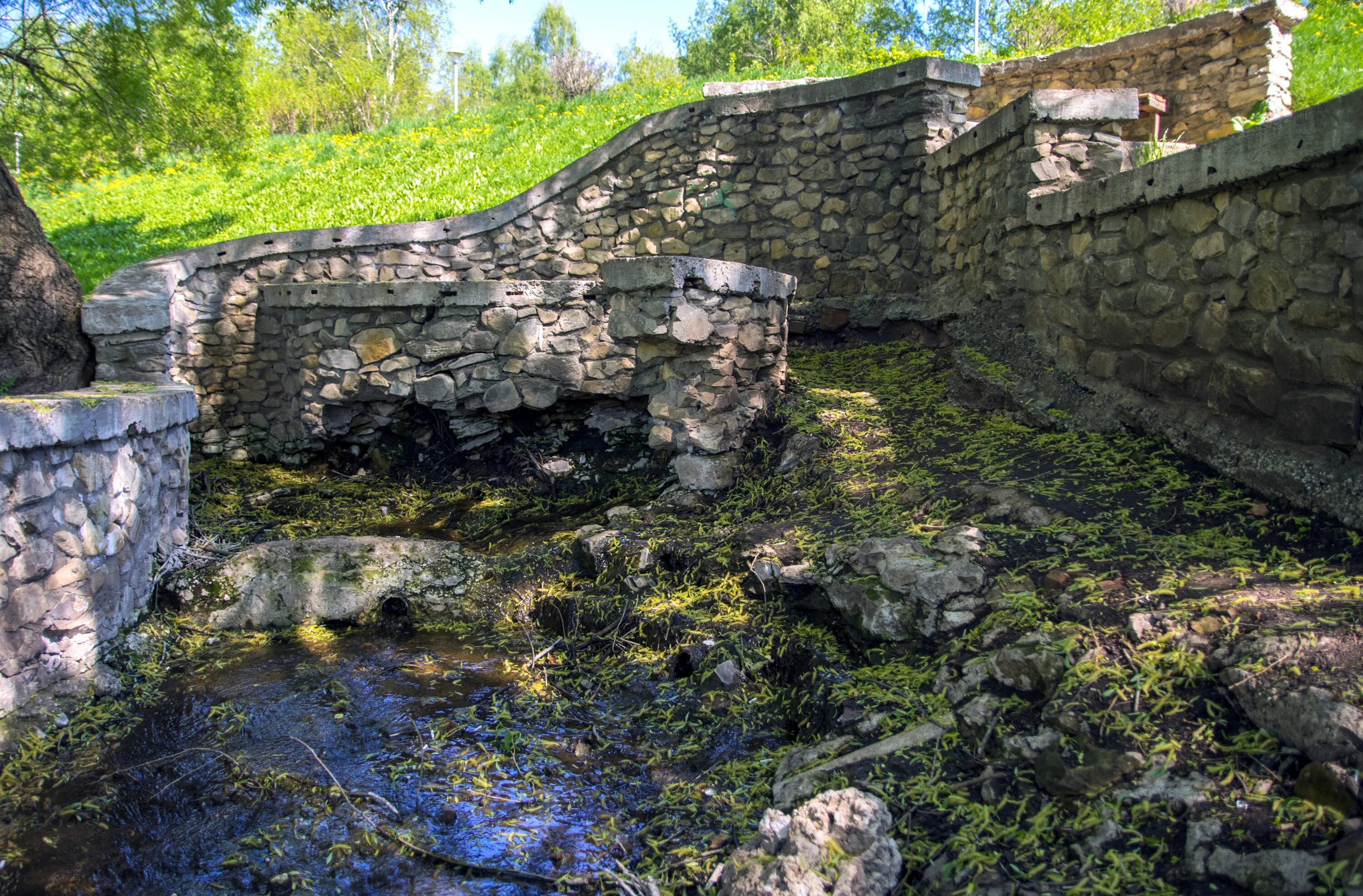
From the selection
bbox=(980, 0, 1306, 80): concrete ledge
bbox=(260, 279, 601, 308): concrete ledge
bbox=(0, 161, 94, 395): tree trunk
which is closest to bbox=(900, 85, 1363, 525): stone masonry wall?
bbox=(260, 279, 601, 308): concrete ledge

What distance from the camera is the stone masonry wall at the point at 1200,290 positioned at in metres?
3.10

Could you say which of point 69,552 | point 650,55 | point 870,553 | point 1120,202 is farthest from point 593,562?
point 650,55

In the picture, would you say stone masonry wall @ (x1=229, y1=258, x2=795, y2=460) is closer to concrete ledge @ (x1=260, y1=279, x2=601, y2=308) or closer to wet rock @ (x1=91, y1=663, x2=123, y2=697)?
concrete ledge @ (x1=260, y1=279, x2=601, y2=308)

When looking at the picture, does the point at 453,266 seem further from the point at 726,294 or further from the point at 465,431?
the point at 726,294

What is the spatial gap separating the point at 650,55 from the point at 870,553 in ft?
A: 148

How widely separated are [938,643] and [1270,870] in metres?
1.37

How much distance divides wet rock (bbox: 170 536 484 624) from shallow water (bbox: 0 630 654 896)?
0.52 m

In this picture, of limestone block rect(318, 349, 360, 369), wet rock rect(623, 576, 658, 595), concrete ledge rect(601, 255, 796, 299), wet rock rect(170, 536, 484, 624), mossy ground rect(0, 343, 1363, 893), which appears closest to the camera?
mossy ground rect(0, 343, 1363, 893)

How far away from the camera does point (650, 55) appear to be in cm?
4353

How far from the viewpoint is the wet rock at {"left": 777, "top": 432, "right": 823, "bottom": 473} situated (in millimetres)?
5152

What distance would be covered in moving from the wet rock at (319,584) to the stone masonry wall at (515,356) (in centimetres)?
166

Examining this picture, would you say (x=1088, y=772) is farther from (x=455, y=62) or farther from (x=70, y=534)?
(x=455, y=62)

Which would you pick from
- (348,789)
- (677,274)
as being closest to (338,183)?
(677,274)

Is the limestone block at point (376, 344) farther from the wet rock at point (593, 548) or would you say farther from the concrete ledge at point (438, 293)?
the wet rock at point (593, 548)
